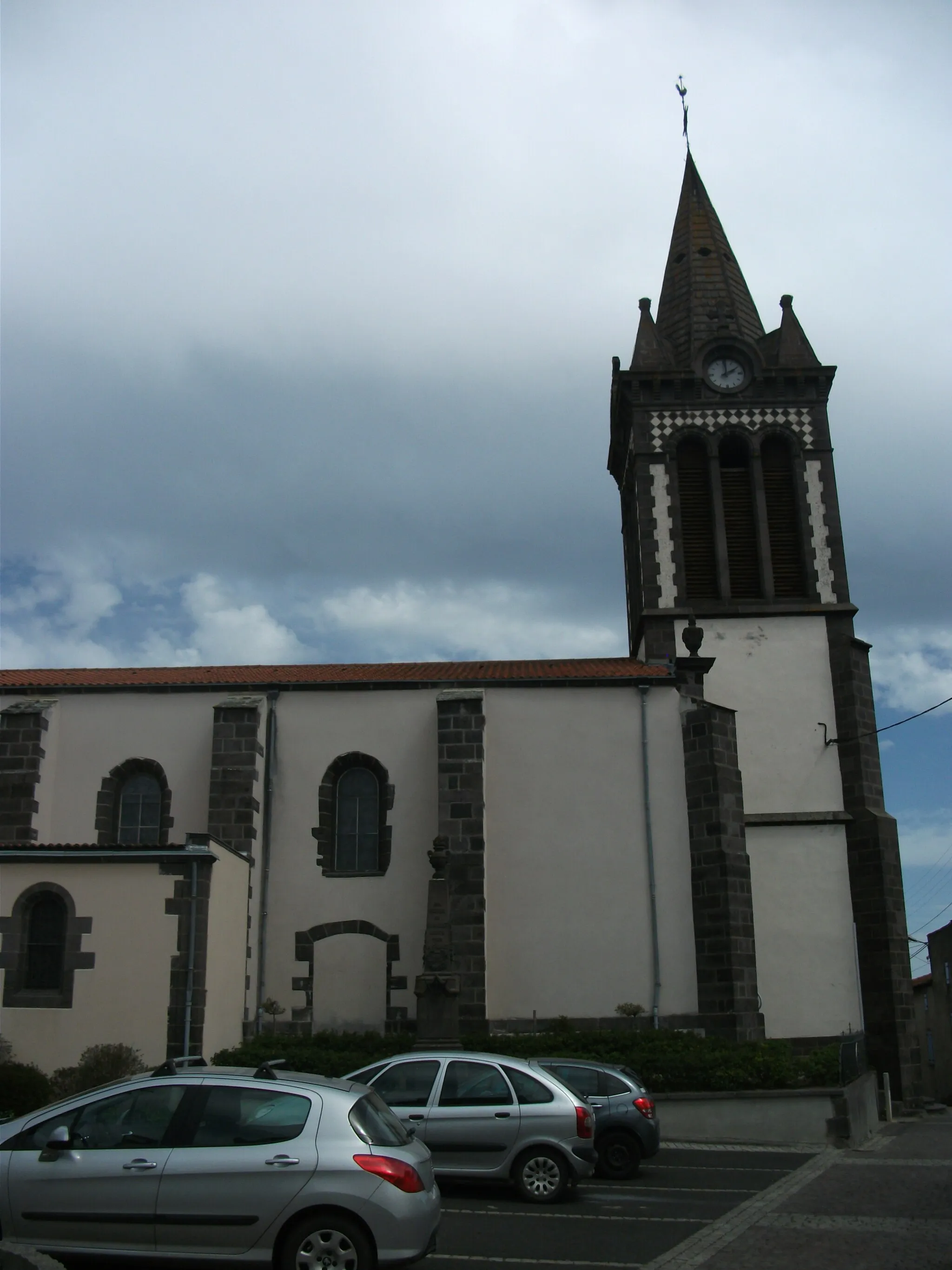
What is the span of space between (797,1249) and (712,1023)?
11.7m

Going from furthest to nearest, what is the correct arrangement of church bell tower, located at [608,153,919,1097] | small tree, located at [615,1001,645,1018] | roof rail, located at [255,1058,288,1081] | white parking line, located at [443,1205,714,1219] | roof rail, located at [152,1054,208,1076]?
church bell tower, located at [608,153,919,1097] → small tree, located at [615,1001,645,1018] → white parking line, located at [443,1205,714,1219] → roof rail, located at [152,1054,208,1076] → roof rail, located at [255,1058,288,1081]

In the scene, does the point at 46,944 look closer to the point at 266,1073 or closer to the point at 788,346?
the point at 266,1073

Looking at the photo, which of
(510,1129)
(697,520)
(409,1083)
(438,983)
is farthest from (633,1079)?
(697,520)

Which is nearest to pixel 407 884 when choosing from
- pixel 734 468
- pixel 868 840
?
pixel 868 840

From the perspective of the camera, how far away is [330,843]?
22391 mm

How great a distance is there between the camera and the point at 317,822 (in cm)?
2239

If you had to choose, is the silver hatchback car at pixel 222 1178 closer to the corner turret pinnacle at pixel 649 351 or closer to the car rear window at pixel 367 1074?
the car rear window at pixel 367 1074

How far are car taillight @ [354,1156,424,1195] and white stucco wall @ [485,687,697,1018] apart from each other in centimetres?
1390

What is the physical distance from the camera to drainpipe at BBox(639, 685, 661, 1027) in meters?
21.2

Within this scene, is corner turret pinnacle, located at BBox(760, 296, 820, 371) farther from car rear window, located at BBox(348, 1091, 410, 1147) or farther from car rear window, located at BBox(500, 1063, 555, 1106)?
car rear window, located at BBox(348, 1091, 410, 1147)

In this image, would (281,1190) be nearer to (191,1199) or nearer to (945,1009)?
(191,1199)

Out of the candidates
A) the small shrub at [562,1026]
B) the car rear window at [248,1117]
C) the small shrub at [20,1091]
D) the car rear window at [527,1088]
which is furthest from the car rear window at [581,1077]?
the small shrub at [562,1026]

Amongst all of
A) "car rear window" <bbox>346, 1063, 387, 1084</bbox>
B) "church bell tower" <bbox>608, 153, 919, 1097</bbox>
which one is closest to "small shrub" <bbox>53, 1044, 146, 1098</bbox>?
"car rear window" <bbox>346, 1063, 387, 1084</bbox>

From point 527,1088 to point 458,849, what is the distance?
999 cm
